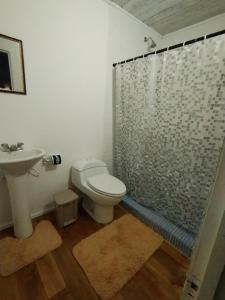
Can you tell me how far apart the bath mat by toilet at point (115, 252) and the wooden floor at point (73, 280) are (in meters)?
0.05

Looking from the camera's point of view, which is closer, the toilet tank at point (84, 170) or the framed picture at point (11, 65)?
the framed picture at point (11, 65)

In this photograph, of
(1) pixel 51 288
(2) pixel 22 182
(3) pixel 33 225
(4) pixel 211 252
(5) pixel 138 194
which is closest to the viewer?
(4) pixel 211 252

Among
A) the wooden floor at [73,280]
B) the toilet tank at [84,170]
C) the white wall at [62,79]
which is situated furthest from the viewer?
the toilet tank at [84,170]

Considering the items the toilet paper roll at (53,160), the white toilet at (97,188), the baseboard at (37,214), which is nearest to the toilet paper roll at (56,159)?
the toilet paper roll at (53,160)

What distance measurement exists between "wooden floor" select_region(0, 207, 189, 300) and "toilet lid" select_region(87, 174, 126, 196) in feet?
1.89

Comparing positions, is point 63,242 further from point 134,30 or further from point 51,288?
point 134,30

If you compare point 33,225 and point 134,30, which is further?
point 134,30

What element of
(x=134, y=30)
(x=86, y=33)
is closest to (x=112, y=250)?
(x=86, y=33)

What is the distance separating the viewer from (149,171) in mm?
1918

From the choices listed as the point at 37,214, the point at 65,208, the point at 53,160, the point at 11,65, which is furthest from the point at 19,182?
the point at 11,65

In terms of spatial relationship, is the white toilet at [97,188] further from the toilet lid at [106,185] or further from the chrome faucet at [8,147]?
the chrome faucet at [8,147]

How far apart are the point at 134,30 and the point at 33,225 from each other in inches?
102

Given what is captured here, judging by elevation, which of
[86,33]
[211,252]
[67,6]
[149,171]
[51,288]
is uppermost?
[67,6]

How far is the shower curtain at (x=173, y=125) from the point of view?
134cm
